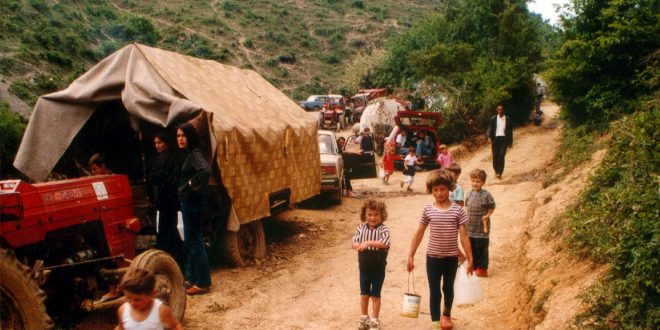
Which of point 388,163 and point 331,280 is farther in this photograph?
point 388,163

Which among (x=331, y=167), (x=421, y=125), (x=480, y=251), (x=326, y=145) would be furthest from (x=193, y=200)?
(x=421, y=125)

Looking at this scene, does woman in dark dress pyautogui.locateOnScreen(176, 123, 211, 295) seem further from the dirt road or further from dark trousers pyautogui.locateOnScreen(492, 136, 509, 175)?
dark trousers pyautogui.locateOnScreen(492, 136, 509, 175)

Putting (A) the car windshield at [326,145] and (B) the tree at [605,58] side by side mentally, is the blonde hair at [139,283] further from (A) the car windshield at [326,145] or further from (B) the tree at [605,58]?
(A) the car windshield at [326,145]

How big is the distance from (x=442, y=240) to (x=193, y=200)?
282cm

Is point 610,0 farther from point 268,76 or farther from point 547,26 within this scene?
Answer: point 268,76

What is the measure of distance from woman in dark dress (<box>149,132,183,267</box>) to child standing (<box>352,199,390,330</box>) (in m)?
2.31

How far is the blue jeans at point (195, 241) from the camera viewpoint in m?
6.78

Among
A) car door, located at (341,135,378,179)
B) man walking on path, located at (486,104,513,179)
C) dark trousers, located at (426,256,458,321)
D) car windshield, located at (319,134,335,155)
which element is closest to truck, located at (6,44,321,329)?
dark trousers, located at (426,256,458,321)

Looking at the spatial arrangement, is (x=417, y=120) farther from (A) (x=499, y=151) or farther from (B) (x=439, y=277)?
(B) (x=439, y=277)

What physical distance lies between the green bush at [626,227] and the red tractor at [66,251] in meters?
3.86

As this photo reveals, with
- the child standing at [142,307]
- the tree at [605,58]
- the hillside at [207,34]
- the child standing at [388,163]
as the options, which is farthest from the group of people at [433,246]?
the hillside at [207,34]

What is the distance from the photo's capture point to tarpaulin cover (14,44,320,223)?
749cm

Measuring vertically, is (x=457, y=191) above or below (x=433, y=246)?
above

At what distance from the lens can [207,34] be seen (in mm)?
59469
